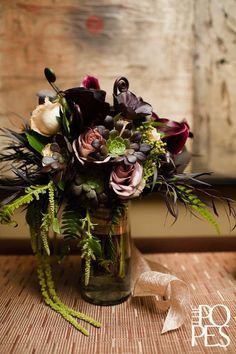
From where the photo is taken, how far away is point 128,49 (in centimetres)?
95

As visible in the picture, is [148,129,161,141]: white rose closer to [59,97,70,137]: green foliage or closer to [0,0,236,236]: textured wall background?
[59,97,70,137]: green foliage

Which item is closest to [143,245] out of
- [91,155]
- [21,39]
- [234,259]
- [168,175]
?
[234,259]

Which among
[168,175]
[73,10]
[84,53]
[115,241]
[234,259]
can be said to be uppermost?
[73,10]

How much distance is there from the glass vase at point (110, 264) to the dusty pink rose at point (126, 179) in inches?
2.8

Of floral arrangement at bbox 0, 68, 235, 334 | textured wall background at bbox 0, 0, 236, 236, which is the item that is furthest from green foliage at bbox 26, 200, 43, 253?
textured wall background at bbox 0, 0, 236, 236

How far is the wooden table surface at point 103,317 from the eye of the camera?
61 centimetres

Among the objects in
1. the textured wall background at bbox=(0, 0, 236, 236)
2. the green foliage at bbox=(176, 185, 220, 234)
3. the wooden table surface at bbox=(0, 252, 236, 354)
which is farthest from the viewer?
the textured wall background at bbox=(0, 0, 236, 236)

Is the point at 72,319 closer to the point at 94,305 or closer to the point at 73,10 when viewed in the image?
the point at 94,305

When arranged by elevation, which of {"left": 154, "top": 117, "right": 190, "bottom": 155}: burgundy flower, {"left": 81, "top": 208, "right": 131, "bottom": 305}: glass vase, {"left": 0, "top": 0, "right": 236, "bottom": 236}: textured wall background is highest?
{"left": 0, "top": 0, "right": 236, "bottom": 236}: textured wall background

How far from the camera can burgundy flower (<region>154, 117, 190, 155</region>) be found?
0.73m

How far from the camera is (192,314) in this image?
27.7 inches

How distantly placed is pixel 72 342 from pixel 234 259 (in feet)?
1.69

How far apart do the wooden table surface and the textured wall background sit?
38 centimetres

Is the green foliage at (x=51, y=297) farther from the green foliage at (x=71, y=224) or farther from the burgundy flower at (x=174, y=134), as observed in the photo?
the burgundy flower at (x=174, y=134)
